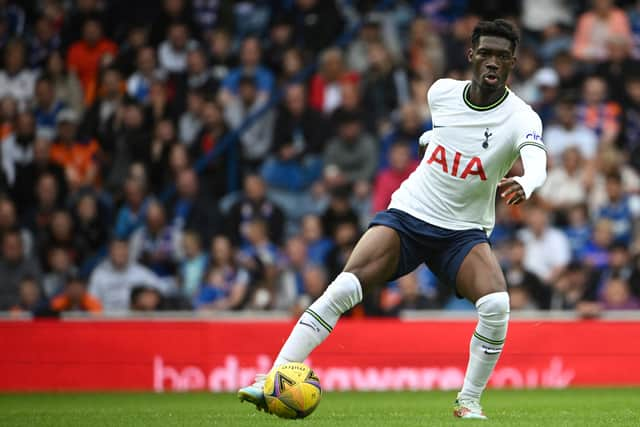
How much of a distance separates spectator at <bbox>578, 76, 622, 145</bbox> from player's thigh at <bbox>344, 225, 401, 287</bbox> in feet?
26.1

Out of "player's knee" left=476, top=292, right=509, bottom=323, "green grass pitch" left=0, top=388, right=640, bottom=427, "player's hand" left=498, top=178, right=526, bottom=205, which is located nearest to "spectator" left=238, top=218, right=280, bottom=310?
"green grass pitch" left=0, top=388, right=640, bottom=427

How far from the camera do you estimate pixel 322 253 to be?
1432 cm

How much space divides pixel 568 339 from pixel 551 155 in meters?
2.78

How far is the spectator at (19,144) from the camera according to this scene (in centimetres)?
1616

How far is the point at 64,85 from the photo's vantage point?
1686 cm

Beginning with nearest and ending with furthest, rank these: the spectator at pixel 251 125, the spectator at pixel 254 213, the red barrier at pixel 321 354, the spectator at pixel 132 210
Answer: the red barrier at pixel 321 354 < the spectator at pixel 254 213 < the spectator at pixel 132 210 < the spectator at pixel 251 125

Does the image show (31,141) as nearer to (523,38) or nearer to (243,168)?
(243,168)

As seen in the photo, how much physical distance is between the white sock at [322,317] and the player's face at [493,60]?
4.76 feet

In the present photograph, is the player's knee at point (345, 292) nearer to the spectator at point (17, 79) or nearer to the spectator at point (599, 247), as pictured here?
the spectator at point (599, 247)

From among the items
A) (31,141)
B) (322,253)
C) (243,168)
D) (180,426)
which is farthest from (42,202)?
(180,426)

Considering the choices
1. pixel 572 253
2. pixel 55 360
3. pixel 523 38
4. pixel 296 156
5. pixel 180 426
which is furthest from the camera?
pixel 523 38

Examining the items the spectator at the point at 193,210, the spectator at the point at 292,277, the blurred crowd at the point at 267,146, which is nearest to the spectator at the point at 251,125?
the blurred crowd at the point at 267,146

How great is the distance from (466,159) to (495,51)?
68 centimetres

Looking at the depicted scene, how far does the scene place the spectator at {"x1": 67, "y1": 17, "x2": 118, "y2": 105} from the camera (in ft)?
56.4
